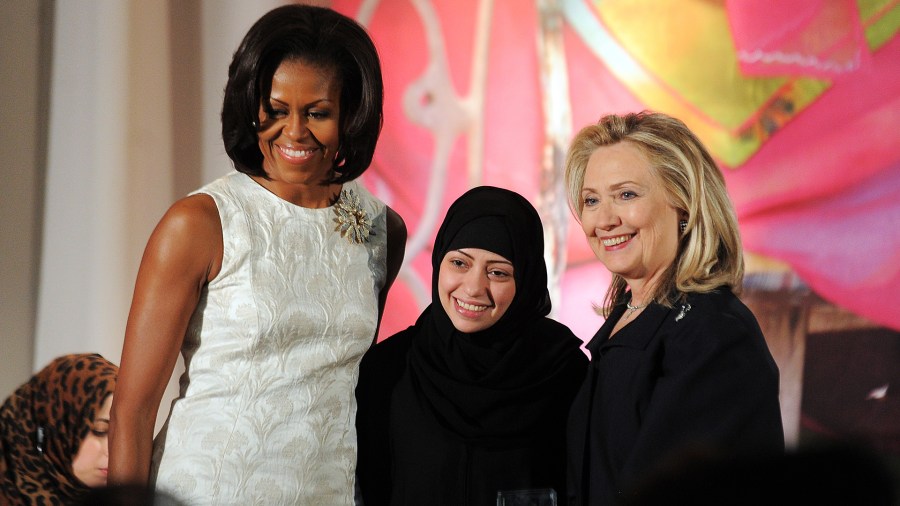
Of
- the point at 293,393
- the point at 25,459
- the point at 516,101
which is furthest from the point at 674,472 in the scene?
the point at 516,101

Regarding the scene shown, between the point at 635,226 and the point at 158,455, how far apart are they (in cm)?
108

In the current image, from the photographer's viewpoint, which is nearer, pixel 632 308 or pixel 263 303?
pixel 263 303

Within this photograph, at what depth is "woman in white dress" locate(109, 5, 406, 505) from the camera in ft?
6.34

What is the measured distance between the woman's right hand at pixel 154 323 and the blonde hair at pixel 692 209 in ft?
3.02

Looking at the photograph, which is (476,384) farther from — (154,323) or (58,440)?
(58,440)

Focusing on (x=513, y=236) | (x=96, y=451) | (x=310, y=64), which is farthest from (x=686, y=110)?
(x=96, y=451)

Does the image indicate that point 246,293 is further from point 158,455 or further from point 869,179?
point 869,179

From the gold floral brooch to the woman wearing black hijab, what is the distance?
0.20m

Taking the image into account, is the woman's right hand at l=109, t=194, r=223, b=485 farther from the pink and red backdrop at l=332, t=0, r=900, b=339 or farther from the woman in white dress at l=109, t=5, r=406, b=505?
the pink and red backdrop at l=332, t=0, r=900, b=339

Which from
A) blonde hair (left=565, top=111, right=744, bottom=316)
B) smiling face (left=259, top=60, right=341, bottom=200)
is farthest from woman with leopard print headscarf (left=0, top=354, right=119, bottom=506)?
blonde hair (left=565, top=111, right=744, bottom=316)

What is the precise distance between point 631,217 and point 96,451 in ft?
4.38

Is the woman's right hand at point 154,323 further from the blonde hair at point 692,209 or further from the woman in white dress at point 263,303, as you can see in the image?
the blonde hair at point 692,209

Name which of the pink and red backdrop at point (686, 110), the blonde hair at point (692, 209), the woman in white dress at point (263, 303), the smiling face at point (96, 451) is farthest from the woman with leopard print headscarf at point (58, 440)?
the pink and red backdrop at point (686, 110)

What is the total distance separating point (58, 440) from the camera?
2352 millimetres
